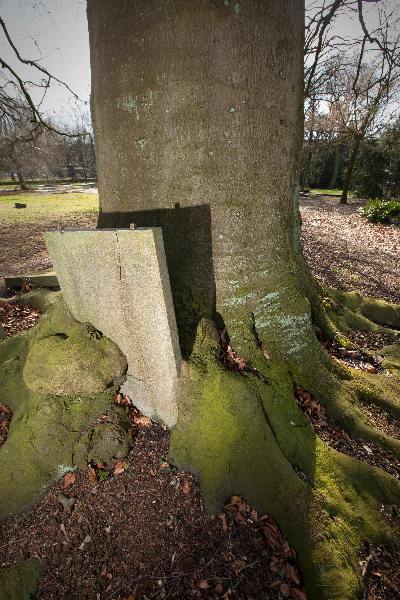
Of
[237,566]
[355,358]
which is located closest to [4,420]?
[237,566]

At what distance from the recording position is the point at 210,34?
2.02m

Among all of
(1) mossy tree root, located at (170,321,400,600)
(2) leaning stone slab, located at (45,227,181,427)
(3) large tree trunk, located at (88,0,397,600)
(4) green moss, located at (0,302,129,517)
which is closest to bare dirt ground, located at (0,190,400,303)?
(2) leaning stone slab, located at (45,227,181,427)

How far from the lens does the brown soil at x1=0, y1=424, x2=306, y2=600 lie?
1.93 meters

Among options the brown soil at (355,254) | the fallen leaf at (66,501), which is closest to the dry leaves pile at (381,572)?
the fallen leaf at (66,501)

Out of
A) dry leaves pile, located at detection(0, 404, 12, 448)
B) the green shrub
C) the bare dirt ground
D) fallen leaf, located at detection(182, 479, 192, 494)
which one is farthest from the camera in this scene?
the green shrub

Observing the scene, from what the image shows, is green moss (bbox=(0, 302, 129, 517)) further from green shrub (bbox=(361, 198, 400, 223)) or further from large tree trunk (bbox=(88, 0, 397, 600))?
green shrub (bbox=(361, 198, 400, 223))

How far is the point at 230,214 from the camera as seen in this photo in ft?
7.73

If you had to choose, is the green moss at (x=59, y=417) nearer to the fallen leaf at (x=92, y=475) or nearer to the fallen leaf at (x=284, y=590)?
the fallen leaf at (x=92, y=475)

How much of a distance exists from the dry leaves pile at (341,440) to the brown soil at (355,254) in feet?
14.5

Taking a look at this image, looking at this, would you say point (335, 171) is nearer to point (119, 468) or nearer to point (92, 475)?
point (119, 468)

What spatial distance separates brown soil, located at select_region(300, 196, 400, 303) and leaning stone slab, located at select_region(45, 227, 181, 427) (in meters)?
5.32

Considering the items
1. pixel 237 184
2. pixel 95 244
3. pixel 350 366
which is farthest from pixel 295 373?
pixel 95 244

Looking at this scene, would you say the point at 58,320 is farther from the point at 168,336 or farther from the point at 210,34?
the point at 210,34

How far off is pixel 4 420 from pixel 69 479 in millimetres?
1027
